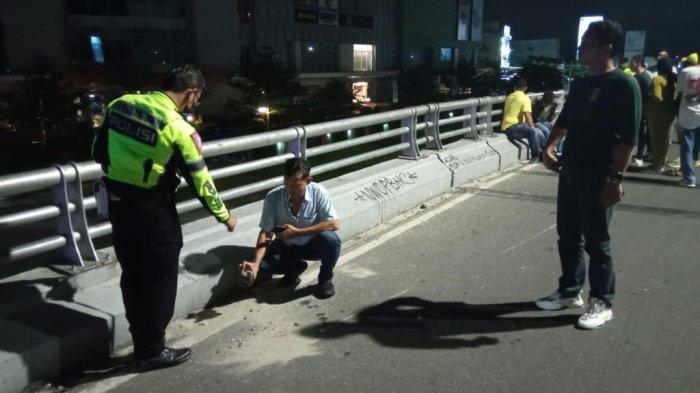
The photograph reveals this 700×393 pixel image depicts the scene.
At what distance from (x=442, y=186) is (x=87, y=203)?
17.0 feet

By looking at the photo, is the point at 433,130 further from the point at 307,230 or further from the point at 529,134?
the point at 307,230

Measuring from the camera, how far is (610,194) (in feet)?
12.7

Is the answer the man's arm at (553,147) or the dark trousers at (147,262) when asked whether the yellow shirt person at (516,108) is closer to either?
the man's arm at (553,147)

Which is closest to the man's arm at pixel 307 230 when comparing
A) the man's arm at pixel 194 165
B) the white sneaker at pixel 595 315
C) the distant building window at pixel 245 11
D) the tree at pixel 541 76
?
the man's arm at pixel 194 165

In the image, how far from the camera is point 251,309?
452 cm

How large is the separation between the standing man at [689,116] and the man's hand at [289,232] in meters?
6.50

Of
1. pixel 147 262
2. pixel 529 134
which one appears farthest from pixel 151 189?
pixel 529 134

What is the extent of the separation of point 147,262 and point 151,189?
428 mm

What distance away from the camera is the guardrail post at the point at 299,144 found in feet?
19.6

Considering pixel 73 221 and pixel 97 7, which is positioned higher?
pixel 97 7

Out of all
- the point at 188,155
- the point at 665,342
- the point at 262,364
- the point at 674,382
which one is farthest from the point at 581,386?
the point at 188,155

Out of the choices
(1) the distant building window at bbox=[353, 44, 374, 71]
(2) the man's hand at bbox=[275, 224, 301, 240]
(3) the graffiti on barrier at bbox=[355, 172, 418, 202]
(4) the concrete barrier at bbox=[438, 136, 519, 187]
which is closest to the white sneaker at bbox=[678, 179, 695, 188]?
(4) the concrete barrier at bbox=[438, 136, 519, 187]

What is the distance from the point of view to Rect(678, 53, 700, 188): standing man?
8.55m

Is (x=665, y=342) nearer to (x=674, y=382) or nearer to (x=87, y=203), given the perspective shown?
(x=674, y=382)
